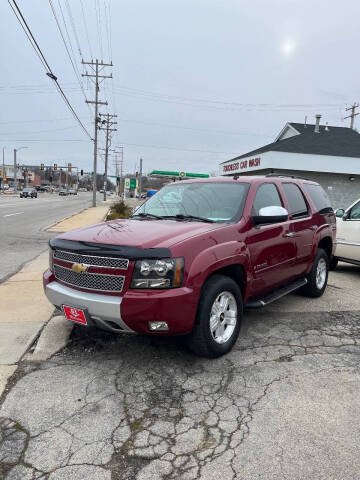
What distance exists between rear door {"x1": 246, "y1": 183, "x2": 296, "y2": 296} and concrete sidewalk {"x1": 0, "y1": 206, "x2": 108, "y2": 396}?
256cm

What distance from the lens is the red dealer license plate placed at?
3291 mm

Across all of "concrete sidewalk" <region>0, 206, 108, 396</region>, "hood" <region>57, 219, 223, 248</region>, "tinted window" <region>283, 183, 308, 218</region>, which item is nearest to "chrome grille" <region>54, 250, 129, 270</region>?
"hood" <region>57, 219, 223, 248</region>

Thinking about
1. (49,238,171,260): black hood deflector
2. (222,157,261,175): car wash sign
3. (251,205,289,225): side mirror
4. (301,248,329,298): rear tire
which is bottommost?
(301,248,329,298): rear tire

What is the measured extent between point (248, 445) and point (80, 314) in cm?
175

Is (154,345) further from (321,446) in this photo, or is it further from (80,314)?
(321,446)

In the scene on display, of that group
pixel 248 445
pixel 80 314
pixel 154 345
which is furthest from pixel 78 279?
pixel 248 445

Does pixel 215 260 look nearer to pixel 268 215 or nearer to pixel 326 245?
pixel 268 215

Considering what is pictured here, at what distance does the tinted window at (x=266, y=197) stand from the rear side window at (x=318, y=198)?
105 cm

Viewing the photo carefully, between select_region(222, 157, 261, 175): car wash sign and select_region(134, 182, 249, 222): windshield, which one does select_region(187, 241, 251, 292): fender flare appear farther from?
select_region(222, 157, 261, 175): car wash sign

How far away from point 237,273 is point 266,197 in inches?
47.4

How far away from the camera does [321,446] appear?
2424 millimetres

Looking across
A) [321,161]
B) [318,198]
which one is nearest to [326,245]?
[318,198]

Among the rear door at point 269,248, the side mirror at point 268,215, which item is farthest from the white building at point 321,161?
the side mirror at point 268,215

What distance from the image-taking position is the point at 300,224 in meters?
4.98
